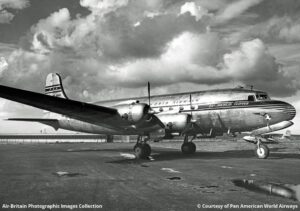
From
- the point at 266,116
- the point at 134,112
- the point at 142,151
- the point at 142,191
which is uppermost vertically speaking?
the point at 134,112

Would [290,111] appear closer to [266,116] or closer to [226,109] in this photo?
[266,116]

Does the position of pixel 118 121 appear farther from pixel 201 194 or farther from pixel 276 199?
pixel 276 199

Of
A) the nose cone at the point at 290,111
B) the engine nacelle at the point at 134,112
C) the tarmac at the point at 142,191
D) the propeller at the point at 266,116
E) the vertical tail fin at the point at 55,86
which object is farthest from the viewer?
the vertical tail fin at the point at 55,86

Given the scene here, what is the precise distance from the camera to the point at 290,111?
52.4 feet

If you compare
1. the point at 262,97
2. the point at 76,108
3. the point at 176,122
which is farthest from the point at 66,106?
the point at 262,97

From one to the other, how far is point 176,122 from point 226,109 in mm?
3038

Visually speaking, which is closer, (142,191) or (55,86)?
(142,191)

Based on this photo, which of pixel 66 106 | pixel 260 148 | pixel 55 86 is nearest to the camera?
pixel 66 106

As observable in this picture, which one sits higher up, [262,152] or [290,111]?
[290,111]

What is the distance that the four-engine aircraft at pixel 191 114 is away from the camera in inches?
628

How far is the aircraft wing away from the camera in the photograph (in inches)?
555

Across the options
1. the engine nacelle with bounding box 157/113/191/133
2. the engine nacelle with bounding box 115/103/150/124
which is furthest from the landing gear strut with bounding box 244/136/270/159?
the engine nacelle with bounding box 115/103/150/124

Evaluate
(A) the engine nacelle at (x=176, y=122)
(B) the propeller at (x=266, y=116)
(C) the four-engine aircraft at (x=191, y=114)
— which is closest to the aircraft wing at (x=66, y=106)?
(C) the four-engine aircraft at (x=191, y=114)

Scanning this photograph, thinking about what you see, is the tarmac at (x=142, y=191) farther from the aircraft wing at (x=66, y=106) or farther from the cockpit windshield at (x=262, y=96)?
the cockpit windshield at (x=262, y=96)
